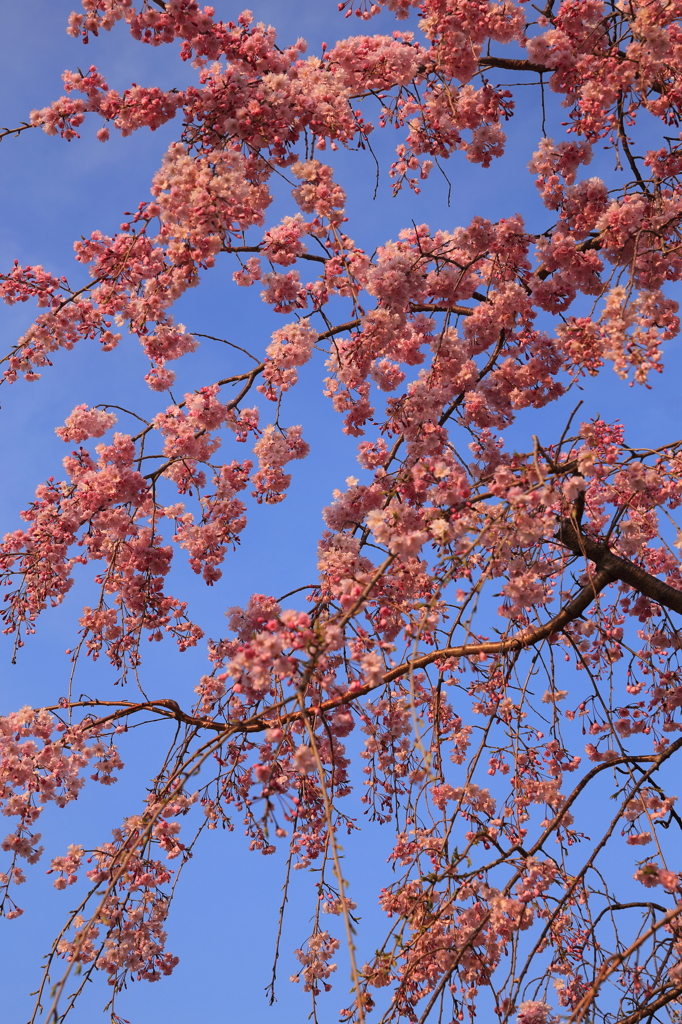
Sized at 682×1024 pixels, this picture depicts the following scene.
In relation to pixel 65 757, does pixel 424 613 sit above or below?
below

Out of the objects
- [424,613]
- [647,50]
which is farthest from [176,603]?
[647,50]

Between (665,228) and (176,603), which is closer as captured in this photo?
(665,228)

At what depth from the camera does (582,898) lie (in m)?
4.59

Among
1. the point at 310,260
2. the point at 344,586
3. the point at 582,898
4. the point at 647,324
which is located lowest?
the point at 582,898

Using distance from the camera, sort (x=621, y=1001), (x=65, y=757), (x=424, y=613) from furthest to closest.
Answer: (x=65, y=757), (x=621, y=1001), (x=424, y=613)

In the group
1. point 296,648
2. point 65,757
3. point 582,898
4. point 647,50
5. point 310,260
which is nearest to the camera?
point 296,648

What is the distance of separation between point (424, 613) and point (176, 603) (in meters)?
3.35

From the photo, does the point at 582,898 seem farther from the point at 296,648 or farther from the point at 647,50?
the point at 647,50

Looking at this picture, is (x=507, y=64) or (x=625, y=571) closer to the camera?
(x=625, y=571)

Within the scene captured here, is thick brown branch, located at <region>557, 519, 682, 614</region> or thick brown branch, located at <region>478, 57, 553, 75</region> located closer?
thick brown branch, located at <region>557, 519, 682, 614</region>

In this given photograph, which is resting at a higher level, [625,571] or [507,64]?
[507,64]

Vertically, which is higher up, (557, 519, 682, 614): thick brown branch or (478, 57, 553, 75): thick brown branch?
(478, 57, 553, 75): thick brown branch

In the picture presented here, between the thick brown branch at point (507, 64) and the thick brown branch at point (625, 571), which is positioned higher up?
the thick brown branch at point (507, 64)

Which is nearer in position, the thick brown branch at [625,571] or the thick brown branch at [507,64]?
the thick brown branch at [625,571]
